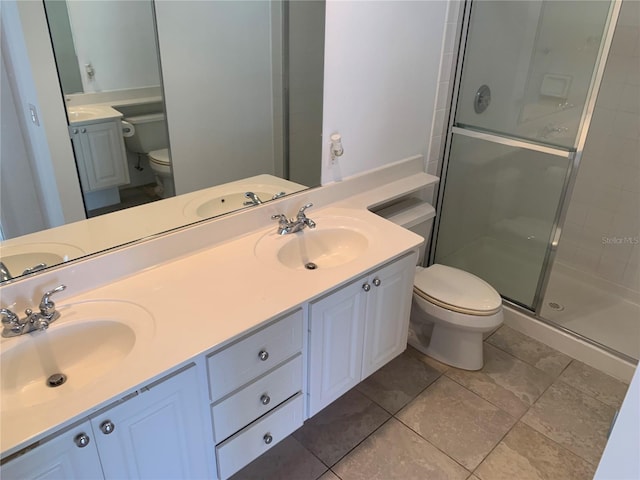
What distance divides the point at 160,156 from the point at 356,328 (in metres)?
0.90

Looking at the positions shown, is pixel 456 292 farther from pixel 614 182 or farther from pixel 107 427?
pixel 107 427

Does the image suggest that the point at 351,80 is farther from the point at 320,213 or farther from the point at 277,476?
the point at 277,476

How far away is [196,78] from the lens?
175 cm

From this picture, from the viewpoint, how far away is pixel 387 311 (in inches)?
74.0

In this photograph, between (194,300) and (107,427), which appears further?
(194,300)

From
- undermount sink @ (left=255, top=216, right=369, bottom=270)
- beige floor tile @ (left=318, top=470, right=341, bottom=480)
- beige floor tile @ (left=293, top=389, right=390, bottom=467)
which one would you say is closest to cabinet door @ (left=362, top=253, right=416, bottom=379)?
undermount sink @ (left=255, top=216, right=369, bottom=270)

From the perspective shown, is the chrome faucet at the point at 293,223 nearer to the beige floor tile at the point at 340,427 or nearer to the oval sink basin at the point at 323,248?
the oval sink basin at the point at 323,248

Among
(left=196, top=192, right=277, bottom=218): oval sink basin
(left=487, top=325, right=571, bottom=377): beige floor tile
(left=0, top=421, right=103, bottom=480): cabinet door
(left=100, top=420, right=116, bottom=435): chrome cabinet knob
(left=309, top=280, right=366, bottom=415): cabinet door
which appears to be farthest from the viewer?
(left=487, top=325, right=571, bottom=377): beige floor tile

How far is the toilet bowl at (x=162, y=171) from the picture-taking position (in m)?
1.63

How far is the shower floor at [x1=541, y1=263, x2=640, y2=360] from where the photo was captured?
8.13ft

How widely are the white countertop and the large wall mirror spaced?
141 millimetres

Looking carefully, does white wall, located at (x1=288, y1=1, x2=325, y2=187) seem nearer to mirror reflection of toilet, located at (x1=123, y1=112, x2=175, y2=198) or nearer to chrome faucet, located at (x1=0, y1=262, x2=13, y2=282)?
mirror reflection of toilet, located at (x1=123, y1=112, x2=175, y2=198)

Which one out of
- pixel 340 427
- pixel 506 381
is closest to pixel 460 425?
pixel 506 381

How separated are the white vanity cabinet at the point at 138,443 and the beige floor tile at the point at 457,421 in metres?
0.98
